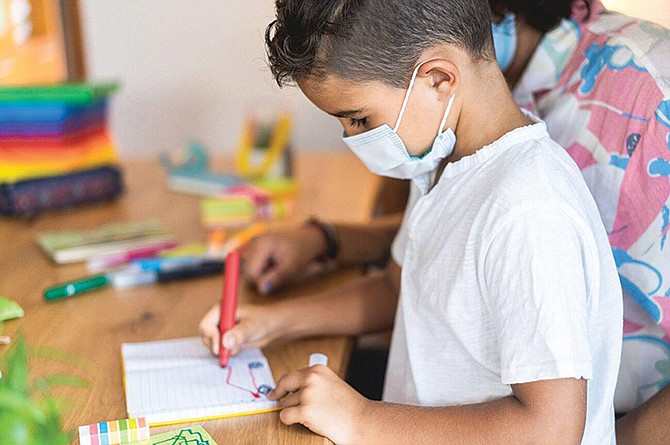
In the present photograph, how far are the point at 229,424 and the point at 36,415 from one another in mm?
343

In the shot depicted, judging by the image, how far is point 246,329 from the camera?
3.36 ft

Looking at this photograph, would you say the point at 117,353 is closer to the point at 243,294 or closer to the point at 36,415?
the point at 243,294

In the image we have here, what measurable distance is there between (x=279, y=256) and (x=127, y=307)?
0.23 m

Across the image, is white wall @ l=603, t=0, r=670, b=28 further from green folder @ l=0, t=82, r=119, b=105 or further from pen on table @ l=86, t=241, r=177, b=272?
green folder @ l=0, t=82, r=119, b=105

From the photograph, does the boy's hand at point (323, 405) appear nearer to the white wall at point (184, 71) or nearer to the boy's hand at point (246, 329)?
the boy's hand at point (246, 329)

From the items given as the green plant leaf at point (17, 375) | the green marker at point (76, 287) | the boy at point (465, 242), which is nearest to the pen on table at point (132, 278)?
the green marker at point (76, 287)

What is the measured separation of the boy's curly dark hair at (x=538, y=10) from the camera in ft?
3.63

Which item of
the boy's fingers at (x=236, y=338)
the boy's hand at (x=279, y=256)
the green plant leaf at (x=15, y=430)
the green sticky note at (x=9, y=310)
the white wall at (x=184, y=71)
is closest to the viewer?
the green plant leaf at (x=15, y=430)

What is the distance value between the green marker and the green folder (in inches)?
17.4

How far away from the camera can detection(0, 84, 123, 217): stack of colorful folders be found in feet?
4.94

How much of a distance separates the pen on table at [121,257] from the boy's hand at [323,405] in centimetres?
53

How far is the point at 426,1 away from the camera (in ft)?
2.77

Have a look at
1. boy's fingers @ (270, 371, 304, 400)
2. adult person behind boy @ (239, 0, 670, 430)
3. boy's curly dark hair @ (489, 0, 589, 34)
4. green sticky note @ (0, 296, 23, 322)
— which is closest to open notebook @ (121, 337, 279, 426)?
boy's fingers @ (270, 371, 304, 400)

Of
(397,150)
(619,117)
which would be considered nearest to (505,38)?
(619,117)
